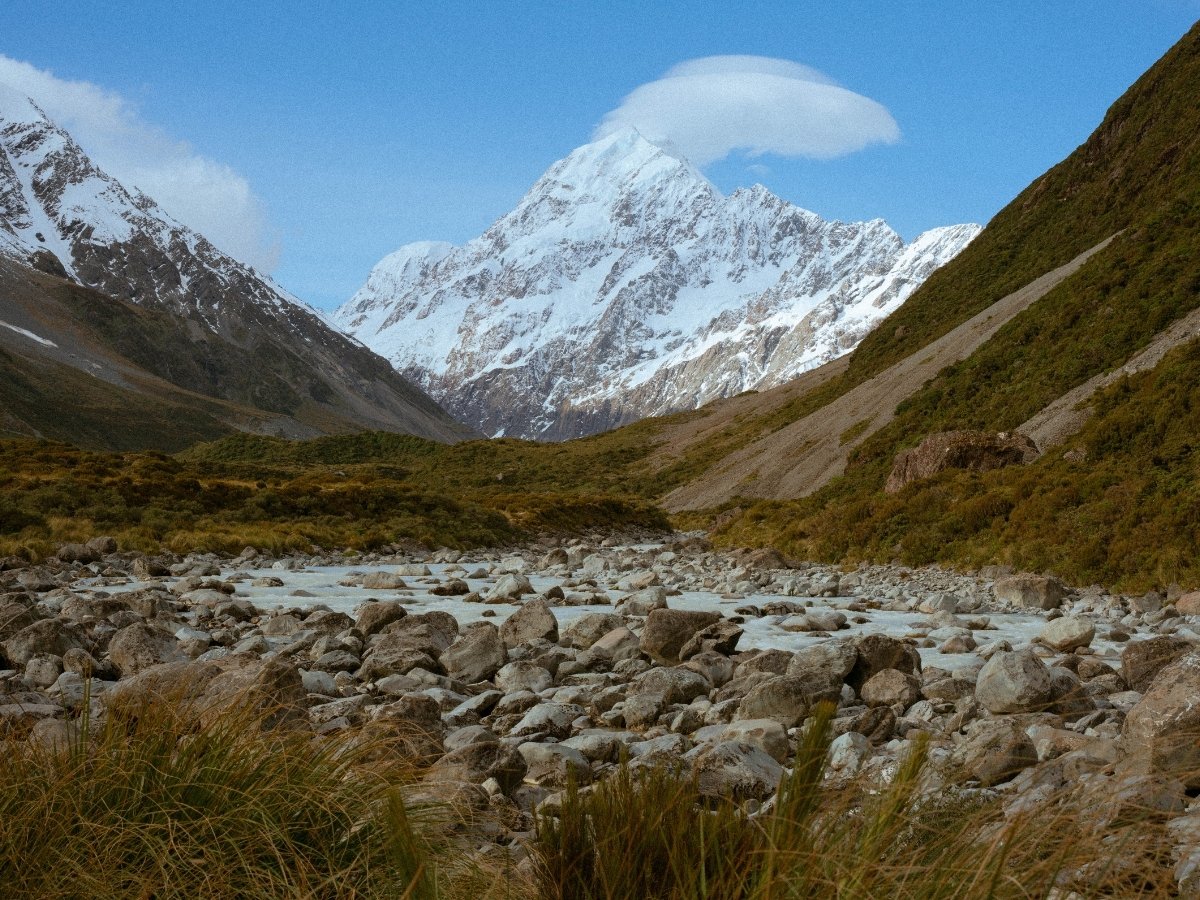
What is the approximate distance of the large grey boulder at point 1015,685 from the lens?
8.30 meters

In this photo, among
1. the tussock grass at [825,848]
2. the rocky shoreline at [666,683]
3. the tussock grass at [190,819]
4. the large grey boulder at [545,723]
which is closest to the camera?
the tussock grass at [825,848]

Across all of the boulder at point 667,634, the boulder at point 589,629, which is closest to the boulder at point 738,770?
the boulder at point 667,634

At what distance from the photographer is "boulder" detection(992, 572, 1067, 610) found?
686 inches

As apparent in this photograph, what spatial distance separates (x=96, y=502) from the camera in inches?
1259

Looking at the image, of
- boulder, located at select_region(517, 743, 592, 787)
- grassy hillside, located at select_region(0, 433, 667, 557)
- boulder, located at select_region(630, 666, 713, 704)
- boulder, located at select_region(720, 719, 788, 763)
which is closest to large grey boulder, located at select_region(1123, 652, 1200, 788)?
boulder, located at select_region(720, 719, 788, 763)

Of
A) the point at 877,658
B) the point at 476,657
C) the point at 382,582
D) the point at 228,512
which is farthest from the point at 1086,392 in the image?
the point at 228,512

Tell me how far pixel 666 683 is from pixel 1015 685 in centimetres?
320

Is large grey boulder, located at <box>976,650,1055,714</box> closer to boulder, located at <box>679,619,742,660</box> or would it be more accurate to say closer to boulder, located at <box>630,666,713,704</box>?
boulder, located at <box>630,666,713,704</box>

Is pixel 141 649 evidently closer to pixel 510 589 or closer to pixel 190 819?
pixel 190 819

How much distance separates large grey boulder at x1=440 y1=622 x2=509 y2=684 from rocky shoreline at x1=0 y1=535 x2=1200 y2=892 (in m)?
0.03

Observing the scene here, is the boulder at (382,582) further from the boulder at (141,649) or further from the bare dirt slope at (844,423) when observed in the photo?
the bare dirt slope at (844,423)

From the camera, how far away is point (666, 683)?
31.9ft

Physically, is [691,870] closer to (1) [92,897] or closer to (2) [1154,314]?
(1) [92,897]

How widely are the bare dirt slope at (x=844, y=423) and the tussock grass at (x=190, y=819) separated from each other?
1765 inches
